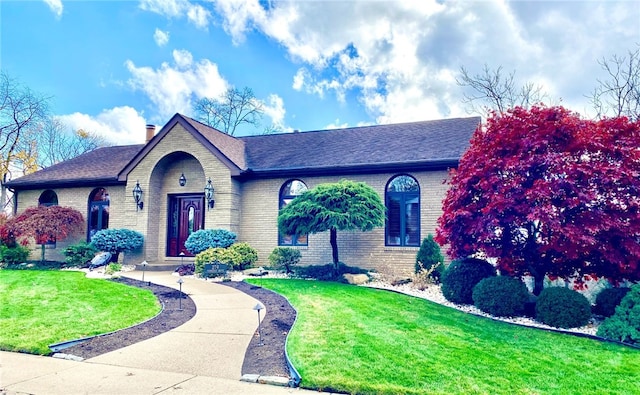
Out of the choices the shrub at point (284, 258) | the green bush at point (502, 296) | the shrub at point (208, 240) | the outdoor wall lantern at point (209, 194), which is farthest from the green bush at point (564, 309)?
the outdoor wall lantern at point (209, 194)

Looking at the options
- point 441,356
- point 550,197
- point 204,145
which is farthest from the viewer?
point 204,145

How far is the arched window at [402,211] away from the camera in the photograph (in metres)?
13.2

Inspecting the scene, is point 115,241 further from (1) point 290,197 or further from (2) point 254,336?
(2) point 254,336

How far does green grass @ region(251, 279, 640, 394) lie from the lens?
4234mm

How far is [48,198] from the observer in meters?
18.2

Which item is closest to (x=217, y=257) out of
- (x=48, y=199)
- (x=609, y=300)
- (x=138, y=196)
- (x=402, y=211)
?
(x=138, y=196)

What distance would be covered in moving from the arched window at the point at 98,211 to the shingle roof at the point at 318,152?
0.64m

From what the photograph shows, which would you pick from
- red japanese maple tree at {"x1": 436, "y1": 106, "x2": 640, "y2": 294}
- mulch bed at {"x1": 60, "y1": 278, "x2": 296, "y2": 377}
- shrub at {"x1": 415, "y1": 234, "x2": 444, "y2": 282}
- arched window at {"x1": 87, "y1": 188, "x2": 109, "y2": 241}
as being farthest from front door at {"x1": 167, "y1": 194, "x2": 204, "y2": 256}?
red japanese maple tree at {"x1": 436, "y1": 106, "x2": 640, "y2": 294}

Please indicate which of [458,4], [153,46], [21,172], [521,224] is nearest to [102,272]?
[153,46]

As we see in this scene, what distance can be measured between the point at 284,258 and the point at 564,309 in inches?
319

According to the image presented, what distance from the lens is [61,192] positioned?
17781 millimetres

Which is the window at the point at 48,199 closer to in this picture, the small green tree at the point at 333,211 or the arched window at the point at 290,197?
the arched window at the point at 290,197

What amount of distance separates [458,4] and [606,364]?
12.4 metres

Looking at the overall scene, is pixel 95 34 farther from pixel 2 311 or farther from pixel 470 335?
pixel 470 335
